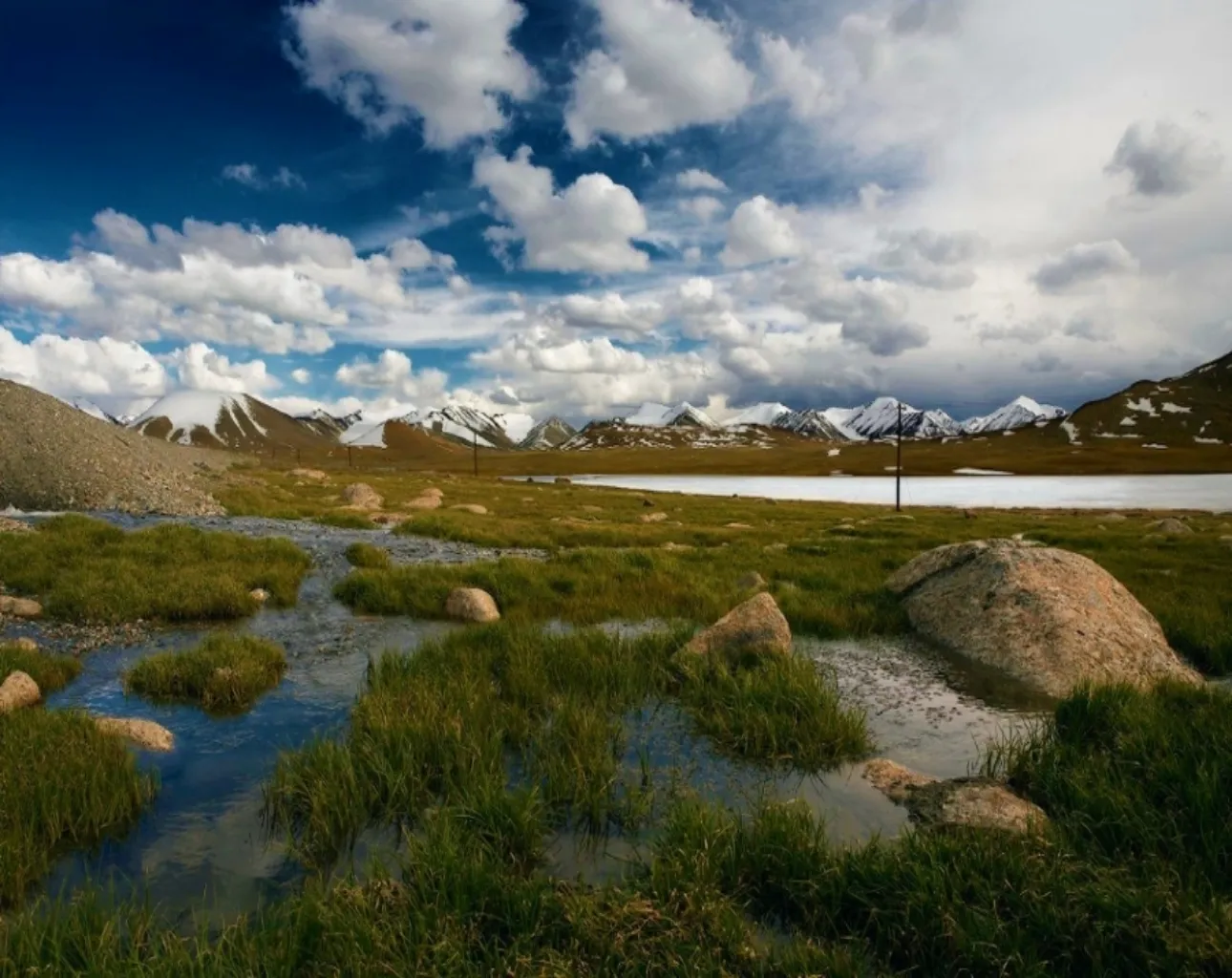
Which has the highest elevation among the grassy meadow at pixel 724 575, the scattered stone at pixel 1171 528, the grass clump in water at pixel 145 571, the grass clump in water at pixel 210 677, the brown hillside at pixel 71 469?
the brown hillside at pixel 71 469

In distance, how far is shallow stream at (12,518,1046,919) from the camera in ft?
19.7

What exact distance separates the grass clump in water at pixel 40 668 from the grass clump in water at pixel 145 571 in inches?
149

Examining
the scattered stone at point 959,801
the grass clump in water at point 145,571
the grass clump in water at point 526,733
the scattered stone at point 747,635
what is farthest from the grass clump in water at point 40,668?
the scattered stone at point 959,801

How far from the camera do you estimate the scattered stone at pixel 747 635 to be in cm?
1171

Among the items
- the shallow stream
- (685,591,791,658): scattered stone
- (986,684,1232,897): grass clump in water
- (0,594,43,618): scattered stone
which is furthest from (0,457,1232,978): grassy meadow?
(0,594,43,618): scattered stone

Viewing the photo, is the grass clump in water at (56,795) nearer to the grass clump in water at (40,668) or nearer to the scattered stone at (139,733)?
the scattered stone at (139,733)

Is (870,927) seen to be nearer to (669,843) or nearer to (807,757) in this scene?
(669,843)

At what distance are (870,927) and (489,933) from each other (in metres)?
3.06

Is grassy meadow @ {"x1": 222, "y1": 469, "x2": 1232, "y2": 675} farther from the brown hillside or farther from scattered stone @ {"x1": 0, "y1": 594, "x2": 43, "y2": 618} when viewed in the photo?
scattered stone @ {"x1": 0, "y1": 594, "x2": 43, "y2": 618}

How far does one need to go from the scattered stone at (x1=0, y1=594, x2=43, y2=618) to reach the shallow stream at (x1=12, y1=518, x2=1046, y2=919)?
166cm

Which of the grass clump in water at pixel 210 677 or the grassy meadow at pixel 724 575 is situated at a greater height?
the grass clump in water at pixel 210 677

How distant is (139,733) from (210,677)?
2.13 meters

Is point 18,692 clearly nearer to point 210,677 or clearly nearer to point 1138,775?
point 210,677

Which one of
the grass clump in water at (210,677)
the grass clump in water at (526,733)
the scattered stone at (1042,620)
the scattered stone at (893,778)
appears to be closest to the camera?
the grass clump in water at (526,733)
